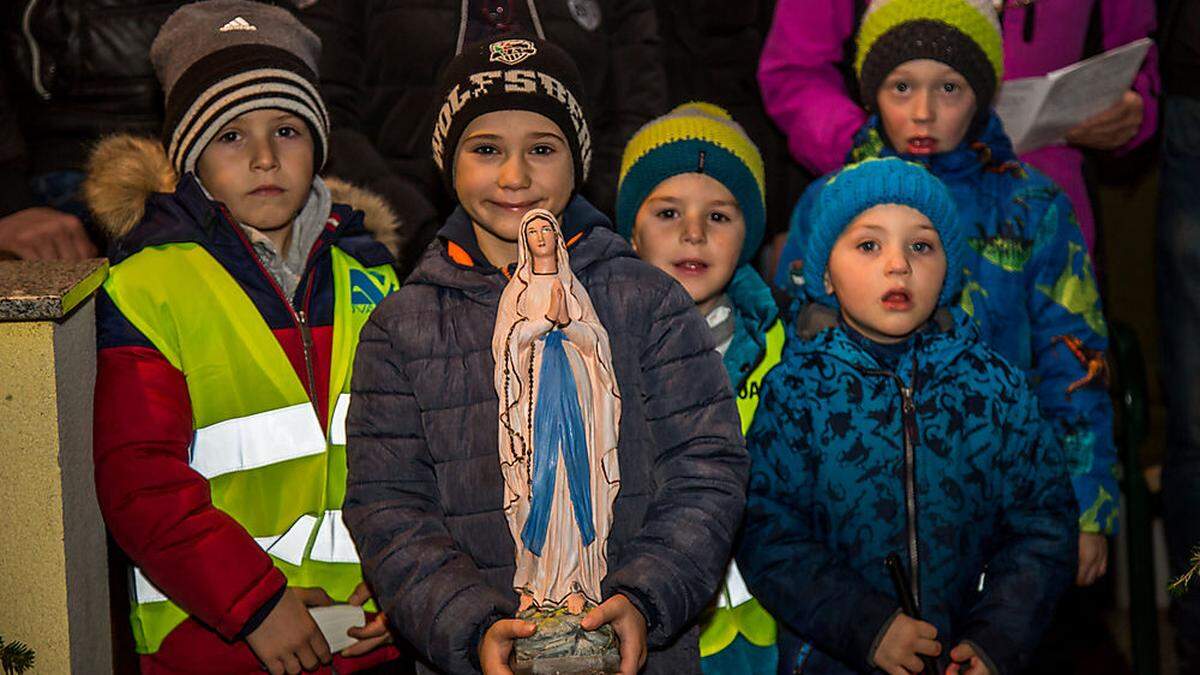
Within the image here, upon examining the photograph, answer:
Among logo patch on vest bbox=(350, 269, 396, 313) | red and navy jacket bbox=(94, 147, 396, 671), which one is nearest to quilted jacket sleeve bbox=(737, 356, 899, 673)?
logo patch on vest bbox=(350, 269, 396, 313)

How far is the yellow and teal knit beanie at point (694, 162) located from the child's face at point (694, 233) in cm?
3

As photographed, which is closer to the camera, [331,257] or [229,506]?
[229,506]

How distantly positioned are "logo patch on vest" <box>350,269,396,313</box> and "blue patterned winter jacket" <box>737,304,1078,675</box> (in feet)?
3.17

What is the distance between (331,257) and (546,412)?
1030mm

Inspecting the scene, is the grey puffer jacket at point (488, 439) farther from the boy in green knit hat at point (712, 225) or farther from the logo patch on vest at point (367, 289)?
the boy in green knit hat at point (712, 225)

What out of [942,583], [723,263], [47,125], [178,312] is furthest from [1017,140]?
[47,125]

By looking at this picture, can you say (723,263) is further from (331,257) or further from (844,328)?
(331,257)

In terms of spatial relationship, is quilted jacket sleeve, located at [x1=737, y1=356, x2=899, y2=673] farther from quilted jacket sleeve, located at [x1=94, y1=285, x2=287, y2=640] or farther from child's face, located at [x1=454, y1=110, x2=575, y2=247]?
quilted jacket sleeve, located at [x1=94, y1=285, x2=287, y2=640]

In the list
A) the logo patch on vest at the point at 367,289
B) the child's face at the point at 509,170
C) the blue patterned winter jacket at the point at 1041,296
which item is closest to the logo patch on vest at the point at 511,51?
the child's face at the point at 509,170

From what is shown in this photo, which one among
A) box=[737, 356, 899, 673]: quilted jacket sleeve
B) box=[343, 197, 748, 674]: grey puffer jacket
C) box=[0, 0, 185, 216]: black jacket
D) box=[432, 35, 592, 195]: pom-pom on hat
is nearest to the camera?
box=[343, 197, 748, 674]: grey puffer jacket

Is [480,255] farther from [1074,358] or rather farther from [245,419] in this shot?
[1074,358]

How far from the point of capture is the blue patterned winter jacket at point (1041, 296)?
3.36 meters

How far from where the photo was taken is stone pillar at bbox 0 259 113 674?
2.66 metres

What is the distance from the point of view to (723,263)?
3.37 meters
